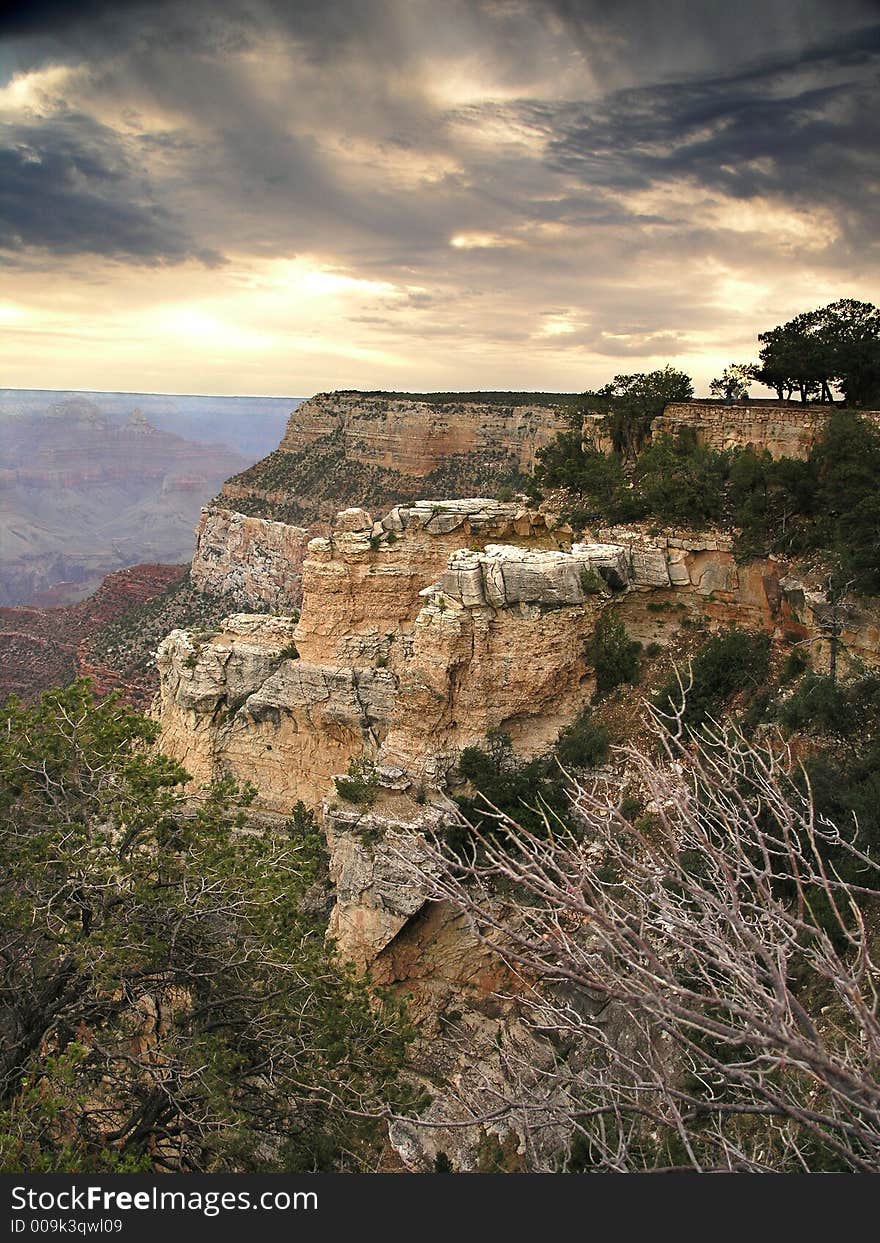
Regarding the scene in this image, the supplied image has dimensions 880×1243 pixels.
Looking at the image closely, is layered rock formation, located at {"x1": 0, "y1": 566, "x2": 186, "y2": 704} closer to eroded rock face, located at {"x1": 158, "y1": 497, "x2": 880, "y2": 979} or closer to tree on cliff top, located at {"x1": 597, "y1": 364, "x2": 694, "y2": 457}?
eroded rock face, located at {"x1": 158, "y1": 497, "x2": 880, "y2": 979}

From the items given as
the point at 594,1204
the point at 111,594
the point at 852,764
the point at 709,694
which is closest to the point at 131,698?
the point at 111,594

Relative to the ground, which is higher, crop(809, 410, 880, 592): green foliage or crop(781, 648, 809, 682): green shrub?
crop(809, 410, 880, 592): green foliage

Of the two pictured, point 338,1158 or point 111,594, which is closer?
point 338,1158

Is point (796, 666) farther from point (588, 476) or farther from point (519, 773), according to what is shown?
point (588, 476)

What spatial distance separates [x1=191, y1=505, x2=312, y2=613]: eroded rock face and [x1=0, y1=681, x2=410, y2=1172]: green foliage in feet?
172

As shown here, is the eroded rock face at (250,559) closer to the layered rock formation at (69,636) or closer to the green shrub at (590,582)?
the layered rock formation at (69,636)

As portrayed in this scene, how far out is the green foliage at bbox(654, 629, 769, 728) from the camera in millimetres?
15750

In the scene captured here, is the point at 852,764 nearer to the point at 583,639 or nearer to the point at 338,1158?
the point at 583,639

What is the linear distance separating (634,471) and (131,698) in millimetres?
34119

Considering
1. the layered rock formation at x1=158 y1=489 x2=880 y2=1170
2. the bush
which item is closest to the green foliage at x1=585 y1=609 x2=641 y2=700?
the layered rock formation at x1=158 y1=489 x2=880 y2=1170

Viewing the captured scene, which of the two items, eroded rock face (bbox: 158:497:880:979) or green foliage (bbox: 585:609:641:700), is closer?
eroded rock face (bbox: 158:497:880:979)

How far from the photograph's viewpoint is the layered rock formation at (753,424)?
797 inches

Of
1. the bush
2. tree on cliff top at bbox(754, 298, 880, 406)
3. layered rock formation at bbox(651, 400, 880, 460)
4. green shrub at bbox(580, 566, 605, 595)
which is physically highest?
tree on cliff top at bbox(754, 298, 880, 406)

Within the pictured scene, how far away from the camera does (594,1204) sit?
13.4 feet
